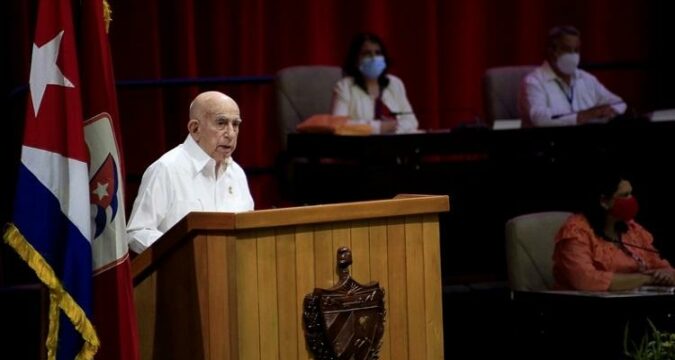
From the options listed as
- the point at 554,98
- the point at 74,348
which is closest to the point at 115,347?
the point at 74,348

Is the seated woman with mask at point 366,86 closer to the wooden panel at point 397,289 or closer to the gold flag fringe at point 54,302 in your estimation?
the wooden panel at point 397,289

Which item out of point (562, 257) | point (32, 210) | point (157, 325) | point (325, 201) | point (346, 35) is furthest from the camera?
point (346, 35)

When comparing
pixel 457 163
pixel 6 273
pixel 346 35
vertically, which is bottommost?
pixel 6 273

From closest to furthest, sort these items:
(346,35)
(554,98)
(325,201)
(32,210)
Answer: (32,210) < (325,201) < (554,98) < (346,35)

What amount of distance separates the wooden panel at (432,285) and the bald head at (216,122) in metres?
1.07

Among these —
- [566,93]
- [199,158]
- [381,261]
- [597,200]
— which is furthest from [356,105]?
[381,261]

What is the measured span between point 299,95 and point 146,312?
393 centimetres

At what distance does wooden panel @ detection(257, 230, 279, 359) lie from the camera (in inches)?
185

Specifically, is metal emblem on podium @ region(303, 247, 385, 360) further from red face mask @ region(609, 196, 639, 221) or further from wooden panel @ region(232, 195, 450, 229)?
red face mask @ region(609, 196, 639, 221)

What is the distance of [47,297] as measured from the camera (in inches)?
179

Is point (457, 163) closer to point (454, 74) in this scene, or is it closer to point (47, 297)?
point (454, 74)

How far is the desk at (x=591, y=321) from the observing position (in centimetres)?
673

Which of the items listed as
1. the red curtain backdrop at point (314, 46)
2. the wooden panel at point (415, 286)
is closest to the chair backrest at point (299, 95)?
the red curtain backdrop at point (314, 46)

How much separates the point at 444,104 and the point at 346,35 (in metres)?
0.90
